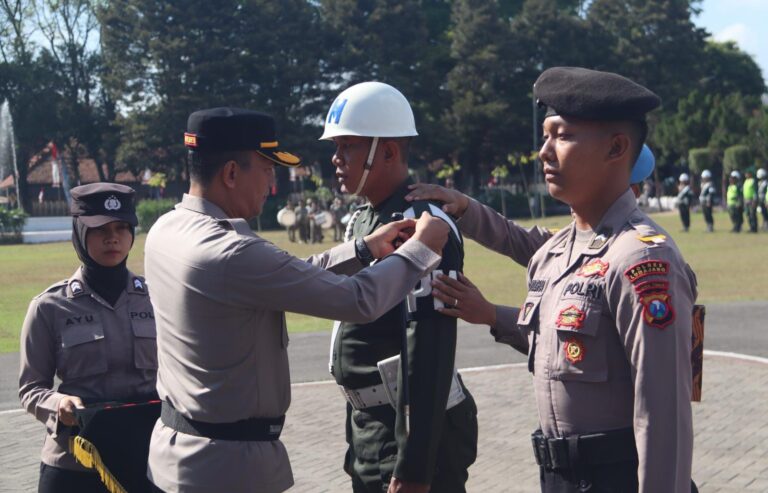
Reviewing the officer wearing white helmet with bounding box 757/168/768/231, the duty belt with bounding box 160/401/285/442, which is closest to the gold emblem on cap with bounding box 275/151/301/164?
the duty belt with bounding box 160/401/285/442

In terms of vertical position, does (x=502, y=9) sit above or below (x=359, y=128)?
above

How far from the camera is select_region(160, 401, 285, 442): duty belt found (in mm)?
3432

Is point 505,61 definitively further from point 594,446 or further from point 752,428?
point 594,446

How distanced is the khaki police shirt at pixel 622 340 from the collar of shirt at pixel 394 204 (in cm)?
84

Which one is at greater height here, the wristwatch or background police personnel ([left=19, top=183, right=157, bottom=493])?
the wristwatch

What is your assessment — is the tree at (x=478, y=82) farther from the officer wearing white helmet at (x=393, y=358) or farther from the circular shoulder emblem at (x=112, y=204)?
the officer wearing white helmet at (x=393, y=358)

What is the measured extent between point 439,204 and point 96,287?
1.59 meters

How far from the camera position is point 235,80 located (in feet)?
209

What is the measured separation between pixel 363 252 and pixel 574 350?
3.29 ft

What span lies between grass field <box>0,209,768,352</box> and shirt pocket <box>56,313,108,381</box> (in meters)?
9.96

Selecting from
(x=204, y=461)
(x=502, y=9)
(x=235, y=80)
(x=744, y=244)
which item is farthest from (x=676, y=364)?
(x=502, y=9)

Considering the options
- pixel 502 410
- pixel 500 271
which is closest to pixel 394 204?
pixel 502 410

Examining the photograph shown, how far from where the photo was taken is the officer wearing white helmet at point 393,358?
3.79 m

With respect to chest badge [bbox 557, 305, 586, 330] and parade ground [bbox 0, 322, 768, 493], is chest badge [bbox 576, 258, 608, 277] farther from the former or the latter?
parade ground [bbox 0, 322, 768, 493]
